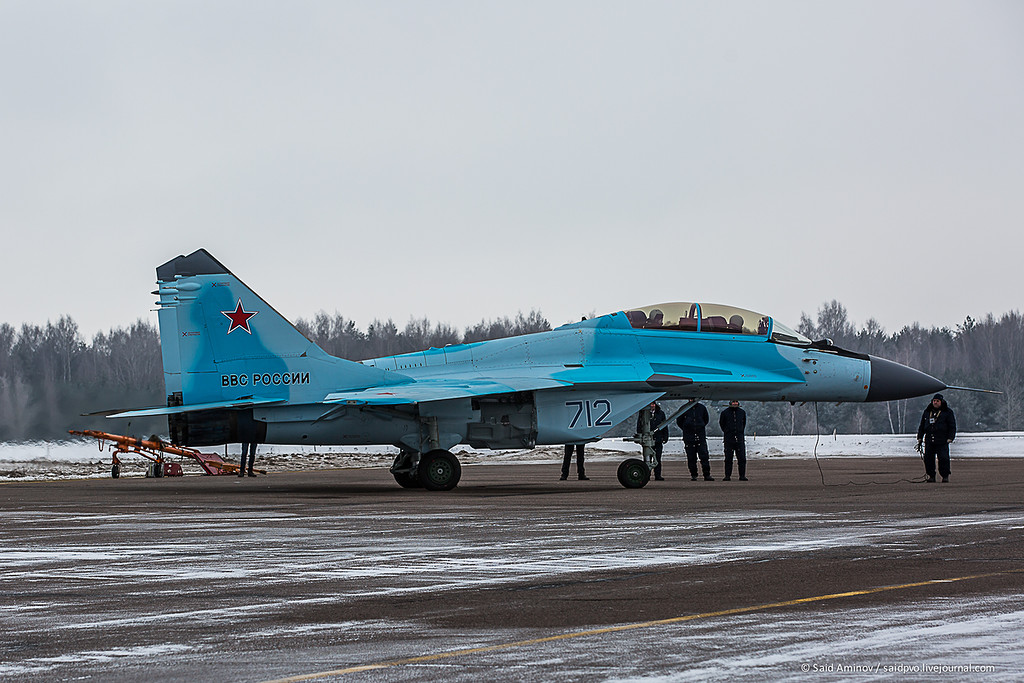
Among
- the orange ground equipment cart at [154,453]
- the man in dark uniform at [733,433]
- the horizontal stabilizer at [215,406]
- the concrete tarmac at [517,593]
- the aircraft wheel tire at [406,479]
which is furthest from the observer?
the orange ground equipment cart at [154,453]

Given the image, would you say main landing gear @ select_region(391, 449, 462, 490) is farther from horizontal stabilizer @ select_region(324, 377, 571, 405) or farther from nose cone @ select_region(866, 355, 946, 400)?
nose cone @ select_region(866, 355, 946, 400)

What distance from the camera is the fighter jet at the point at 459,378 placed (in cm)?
2089

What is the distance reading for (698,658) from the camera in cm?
551

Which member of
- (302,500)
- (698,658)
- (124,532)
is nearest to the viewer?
(698,658)

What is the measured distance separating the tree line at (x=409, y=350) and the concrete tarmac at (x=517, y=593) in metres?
12.6

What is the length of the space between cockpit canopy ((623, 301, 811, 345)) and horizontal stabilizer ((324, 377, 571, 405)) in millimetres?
2296

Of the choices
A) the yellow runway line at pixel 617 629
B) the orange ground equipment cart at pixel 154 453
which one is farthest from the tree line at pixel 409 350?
the yellow runway line at pixel 617 629

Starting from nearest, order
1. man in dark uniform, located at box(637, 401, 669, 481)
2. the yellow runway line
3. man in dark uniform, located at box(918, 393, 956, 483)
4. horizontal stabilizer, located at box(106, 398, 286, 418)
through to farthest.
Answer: the yellow runway line, horizontal stabilizer, located at box(106, 398, 286, 418), man in dark uniform, located at box(918, 393, 956, 483), man in dark uniform, located at box(637, 401, 669, 481)

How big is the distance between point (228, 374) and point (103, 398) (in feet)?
44.5

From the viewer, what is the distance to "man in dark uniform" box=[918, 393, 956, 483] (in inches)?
910

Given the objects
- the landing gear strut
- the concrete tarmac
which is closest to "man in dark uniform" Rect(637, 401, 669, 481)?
the landing gear strut

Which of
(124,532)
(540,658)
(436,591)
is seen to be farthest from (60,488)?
(540,658)

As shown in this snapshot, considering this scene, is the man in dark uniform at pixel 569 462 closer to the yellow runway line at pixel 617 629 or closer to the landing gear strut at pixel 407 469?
the landing gear strut at pixel 407 469

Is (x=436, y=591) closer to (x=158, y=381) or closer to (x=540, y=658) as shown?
(x=540, y=658)
